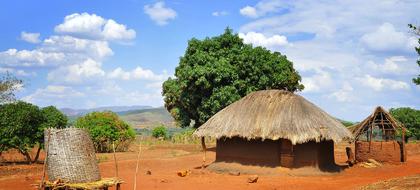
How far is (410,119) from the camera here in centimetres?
4550

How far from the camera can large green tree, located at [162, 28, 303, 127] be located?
28672 millimetres

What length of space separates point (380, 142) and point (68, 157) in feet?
54.8

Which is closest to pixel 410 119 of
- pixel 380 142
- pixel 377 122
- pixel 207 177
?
pixel 377 122

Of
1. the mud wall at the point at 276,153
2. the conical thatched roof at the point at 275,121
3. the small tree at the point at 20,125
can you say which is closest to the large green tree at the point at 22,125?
the small tree at the point at 20,125

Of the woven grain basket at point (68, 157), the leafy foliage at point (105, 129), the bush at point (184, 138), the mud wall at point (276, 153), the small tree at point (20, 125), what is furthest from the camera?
the bush at point (184, 138)

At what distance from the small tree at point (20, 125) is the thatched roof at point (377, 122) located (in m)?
15.3

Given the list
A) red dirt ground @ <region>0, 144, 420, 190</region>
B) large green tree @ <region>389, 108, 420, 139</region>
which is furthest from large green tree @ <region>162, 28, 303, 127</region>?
large green tree @ <region>389, 108, 420, 139</region>

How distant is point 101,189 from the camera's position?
10664 mm

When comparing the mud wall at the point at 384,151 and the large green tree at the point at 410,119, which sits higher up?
the large green tree at the point at 410,119

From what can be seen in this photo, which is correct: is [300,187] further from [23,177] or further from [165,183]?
[23,177]

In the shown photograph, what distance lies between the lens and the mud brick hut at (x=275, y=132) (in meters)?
19.2

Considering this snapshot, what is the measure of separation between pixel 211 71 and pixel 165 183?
12.0 m

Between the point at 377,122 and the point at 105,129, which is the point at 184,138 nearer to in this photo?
the point at 105,129

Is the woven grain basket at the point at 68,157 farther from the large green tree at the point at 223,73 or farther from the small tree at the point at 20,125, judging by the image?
the large green tree at the point at 223,73
